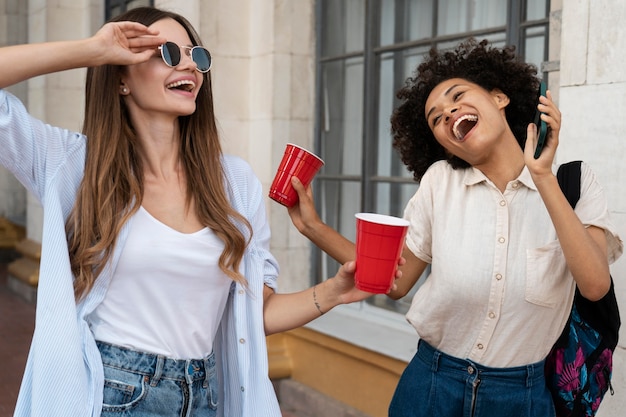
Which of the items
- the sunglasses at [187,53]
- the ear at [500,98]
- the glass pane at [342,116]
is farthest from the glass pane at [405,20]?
the sunglasses at [187,53]

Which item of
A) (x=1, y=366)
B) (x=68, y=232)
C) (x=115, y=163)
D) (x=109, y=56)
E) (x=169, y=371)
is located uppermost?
(x=109, y=56)

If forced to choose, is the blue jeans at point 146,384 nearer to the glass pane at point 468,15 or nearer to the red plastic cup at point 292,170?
the red plastic cup at point 292,170

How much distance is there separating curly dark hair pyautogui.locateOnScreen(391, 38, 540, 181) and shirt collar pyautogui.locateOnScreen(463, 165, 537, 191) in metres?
0.04

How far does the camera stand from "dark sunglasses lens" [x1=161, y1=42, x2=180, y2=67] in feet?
6.89

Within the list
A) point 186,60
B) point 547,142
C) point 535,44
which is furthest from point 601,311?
point 535,44

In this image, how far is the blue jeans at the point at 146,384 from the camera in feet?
6.38

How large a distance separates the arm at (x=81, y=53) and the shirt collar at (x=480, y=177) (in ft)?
3.01

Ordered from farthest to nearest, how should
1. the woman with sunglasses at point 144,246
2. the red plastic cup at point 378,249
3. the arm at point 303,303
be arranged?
the arm at point 303,303 < the woman with sunglasses at point 144,246 < the red plastic cup at point 378,249

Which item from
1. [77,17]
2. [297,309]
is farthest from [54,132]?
[77,17]

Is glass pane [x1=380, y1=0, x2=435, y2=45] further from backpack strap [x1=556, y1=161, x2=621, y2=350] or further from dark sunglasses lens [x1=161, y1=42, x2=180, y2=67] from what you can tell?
dark sunglasses lens [x1=161, y1=42, x2=180, y2=67]

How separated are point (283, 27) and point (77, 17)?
4219mm

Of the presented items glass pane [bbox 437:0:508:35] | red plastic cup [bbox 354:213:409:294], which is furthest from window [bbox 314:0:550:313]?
red plastic cup [bbox 354:213:409:294]

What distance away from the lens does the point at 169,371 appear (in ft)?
6.57

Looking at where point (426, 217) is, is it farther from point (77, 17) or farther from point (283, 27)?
point (77, 17)
